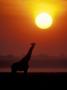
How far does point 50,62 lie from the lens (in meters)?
12.5
